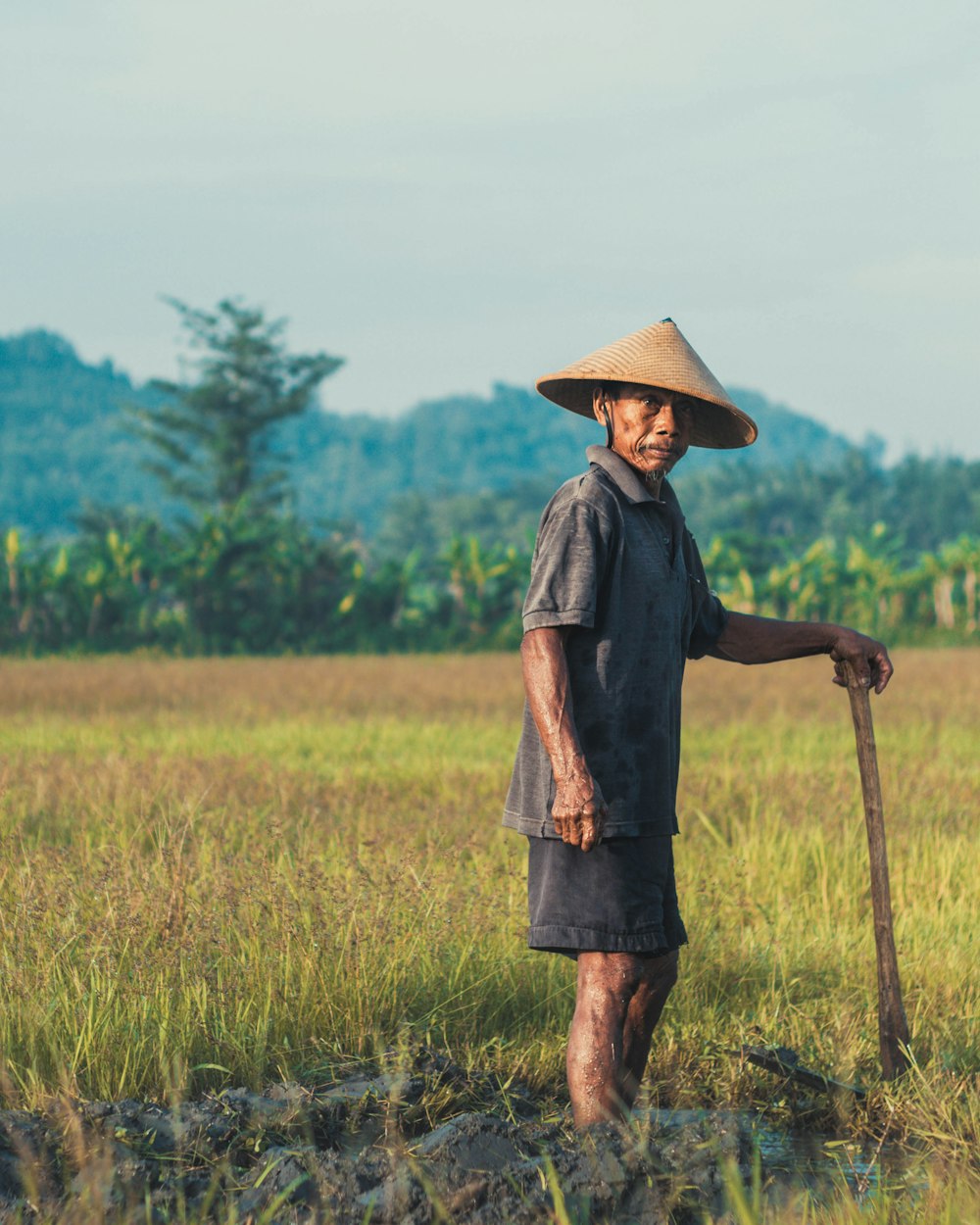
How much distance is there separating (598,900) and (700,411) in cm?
124

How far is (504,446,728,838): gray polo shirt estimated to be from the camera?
308cm

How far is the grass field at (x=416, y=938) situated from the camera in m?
3.42

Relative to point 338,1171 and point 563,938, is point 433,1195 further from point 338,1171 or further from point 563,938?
point 563,938

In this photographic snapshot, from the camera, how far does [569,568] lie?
3.07m

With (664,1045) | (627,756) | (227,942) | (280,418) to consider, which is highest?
(280,418)

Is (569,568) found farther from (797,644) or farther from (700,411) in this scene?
(797,644)

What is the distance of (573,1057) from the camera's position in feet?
10.2

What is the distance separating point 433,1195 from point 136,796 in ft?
13.9

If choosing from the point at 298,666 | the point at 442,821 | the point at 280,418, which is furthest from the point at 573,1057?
the point at 280,418

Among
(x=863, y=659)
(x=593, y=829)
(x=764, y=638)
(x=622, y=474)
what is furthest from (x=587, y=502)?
(x=863, y=659)

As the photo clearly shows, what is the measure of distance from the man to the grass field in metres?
0.52

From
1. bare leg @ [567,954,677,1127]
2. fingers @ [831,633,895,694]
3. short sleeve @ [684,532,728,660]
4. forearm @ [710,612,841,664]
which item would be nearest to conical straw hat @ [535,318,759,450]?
short sleeve @ [684,532,728,660]

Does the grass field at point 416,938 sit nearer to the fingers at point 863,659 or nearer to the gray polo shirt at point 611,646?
the gray polo shirt at point 611,646

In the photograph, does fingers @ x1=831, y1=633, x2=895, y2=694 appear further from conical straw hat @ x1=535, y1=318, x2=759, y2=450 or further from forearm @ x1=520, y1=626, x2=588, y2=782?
forearm @ x1=520, y1=626, x2=588, y2=782
